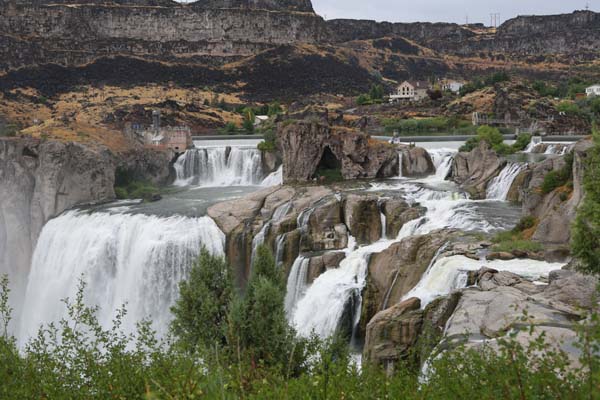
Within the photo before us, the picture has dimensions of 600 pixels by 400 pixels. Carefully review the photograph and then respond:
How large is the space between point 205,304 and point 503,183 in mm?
17897

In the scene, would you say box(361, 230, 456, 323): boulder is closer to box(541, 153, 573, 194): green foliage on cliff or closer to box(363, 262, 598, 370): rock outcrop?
box(363, 262, 598, 370): rock outcrop

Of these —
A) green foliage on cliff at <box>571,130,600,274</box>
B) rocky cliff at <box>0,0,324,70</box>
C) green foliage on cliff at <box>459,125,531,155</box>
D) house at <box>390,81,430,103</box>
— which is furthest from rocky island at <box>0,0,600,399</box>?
rocky cliff at <box>0,0,324,70</box>

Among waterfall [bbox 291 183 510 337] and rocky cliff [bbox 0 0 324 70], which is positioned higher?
rocky cliff [bbox 0 0 324 70]

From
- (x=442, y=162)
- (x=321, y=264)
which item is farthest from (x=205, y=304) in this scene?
(x=442, y=162)

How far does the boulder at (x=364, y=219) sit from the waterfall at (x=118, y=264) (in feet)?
19.3

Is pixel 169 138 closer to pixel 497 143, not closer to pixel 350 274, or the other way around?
pixel 497 143

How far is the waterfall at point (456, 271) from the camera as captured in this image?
15.7m

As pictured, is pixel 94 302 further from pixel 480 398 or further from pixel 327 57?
pixel 327 57

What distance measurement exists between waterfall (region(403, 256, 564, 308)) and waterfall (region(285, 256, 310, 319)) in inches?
214

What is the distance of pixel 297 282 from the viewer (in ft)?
72.3

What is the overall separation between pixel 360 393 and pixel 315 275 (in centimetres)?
1468

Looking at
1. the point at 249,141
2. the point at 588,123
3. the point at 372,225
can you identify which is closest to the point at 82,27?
the point at 249,141

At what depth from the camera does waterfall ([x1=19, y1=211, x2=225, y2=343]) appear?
25.8 metres

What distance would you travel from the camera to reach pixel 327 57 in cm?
9850
